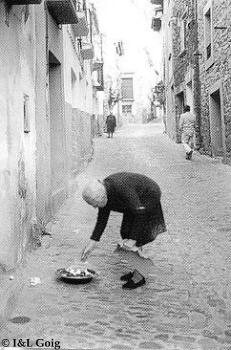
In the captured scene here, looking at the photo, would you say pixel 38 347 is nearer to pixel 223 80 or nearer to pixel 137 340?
pixel 137 340

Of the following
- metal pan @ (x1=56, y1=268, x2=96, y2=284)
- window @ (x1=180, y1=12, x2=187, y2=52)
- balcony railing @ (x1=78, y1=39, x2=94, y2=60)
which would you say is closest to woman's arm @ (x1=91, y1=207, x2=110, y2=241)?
metal pan @ (x1=56, y1=268, x2=96, y2=284)

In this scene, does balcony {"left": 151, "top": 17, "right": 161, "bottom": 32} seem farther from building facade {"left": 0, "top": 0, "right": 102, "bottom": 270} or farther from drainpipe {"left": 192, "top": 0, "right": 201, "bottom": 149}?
building facade {"left": 0, "top": 0, "right": 102, "bottom": 270}

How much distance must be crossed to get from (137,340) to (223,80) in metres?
10.3

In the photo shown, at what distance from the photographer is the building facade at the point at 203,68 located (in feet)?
41.5

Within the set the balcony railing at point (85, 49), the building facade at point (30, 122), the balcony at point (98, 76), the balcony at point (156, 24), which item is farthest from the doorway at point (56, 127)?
the balcony at point (156, 24)

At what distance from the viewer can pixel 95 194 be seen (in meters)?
Answer: 3.93

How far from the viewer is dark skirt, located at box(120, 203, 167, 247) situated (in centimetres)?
425

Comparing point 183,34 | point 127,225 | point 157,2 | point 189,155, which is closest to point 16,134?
point 127,225

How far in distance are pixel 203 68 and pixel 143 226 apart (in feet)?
39.4

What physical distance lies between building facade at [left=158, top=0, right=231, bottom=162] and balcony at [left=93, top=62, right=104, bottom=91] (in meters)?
3.84

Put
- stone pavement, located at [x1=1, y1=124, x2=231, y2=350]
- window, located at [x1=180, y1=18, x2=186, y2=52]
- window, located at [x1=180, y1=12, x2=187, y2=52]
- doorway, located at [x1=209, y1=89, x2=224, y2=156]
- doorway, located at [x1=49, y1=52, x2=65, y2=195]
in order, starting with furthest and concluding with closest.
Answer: window, located at [x1=180, y1=18, x2=186, y2=52] → window, located at [x1=180, y1=12, x2=187, y2=52] → doorway, located at [x1=209, y1=89, x2=224, y2=156] → doorway, located at [x1=49, y1=52, x2=65, y2=195] → stone pavement, located at [x1=1, y1=124, x2=231, y2=350]

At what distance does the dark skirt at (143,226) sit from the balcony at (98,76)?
65.7ft

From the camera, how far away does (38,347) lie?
3.17 meters

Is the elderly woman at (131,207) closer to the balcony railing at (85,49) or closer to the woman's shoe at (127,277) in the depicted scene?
the woman's shoe at (127,277)
